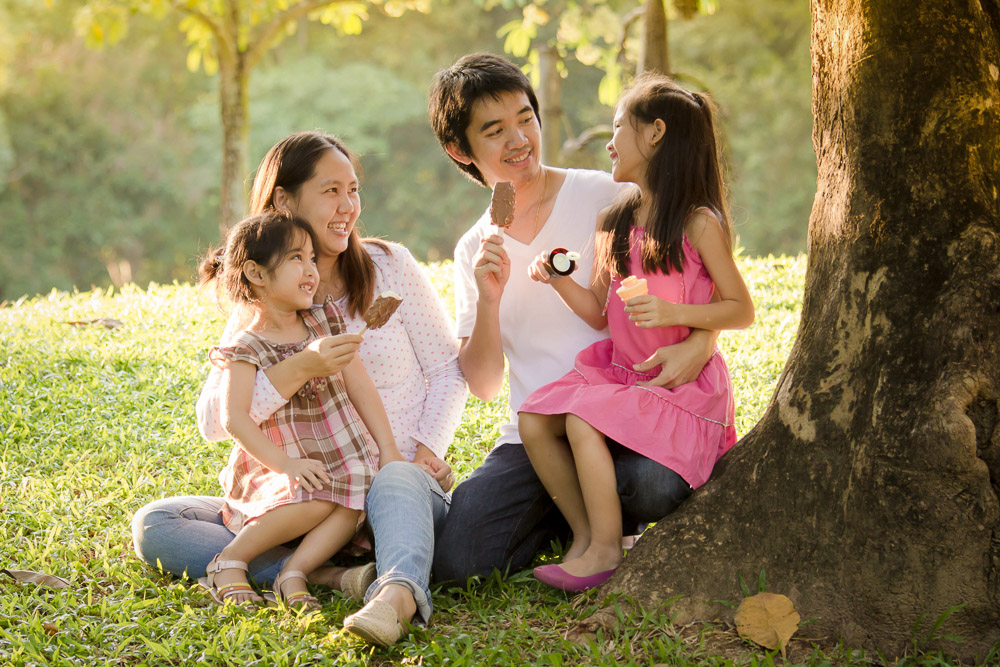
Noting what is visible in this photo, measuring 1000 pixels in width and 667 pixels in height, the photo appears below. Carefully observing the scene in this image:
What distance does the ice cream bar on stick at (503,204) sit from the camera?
111 inches

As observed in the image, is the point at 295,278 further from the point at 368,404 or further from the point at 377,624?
the point at 377,624

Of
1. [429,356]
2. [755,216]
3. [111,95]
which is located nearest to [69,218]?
[111,95]

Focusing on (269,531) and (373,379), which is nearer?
(269,531)

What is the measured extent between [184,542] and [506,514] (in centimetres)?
94

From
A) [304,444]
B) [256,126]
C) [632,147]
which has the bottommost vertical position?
[304,444]

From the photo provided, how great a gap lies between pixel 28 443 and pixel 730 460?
9.95 feet

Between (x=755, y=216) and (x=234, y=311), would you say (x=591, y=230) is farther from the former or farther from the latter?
(x=755, y=216)

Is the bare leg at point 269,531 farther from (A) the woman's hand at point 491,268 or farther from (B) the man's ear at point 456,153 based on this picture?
(B) the man's ear at point 456,153

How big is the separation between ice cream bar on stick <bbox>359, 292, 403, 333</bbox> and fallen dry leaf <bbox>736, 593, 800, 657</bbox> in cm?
125

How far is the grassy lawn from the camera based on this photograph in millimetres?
2322

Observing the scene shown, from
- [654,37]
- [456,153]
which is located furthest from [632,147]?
[654,37]

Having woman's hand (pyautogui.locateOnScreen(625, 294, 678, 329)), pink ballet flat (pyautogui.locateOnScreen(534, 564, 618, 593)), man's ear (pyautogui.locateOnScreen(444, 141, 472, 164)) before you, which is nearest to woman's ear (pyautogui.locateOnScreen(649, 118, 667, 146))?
woman's hand (pyautogui.locateOnScreen(625, 294, 678, 329))

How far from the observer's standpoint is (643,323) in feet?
8.20

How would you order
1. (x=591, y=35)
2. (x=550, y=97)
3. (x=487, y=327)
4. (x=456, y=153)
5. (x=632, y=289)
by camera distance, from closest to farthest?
(x=632, y=289)
(x=487, y=327)
(x=456, y=153)
(x=550, y=97)
(x=591, y=35)
